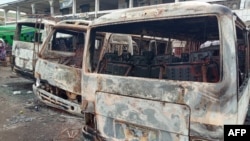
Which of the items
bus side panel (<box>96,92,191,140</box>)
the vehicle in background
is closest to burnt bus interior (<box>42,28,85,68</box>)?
the vehicle in background

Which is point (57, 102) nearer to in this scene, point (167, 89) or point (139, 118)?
point (139, 118)

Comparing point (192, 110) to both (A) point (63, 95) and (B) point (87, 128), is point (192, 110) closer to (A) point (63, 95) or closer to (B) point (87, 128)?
A: (B) point (87, 128)

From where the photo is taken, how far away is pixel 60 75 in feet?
16.4

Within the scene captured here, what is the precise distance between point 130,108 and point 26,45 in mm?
5419

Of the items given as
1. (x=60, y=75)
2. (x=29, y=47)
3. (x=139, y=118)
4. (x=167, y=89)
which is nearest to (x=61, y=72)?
(x=60, y=75)

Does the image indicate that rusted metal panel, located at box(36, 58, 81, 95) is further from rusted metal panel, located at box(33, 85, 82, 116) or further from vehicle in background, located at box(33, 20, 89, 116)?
rusted metal panel, located at box(33, 85, 82, 116)

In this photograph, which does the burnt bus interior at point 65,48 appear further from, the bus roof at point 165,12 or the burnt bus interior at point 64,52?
the bus roof at point 165,12

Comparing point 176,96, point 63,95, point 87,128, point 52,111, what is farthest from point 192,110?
point 52,111

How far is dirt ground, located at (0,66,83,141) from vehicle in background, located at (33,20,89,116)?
291 millimetres

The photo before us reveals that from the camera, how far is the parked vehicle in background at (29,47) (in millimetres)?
6648

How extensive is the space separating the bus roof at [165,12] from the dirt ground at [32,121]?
7.72 feet

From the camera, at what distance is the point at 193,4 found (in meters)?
2.13

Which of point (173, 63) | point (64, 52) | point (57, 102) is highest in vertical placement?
point (64, 52)

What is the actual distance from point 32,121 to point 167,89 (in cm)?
360
